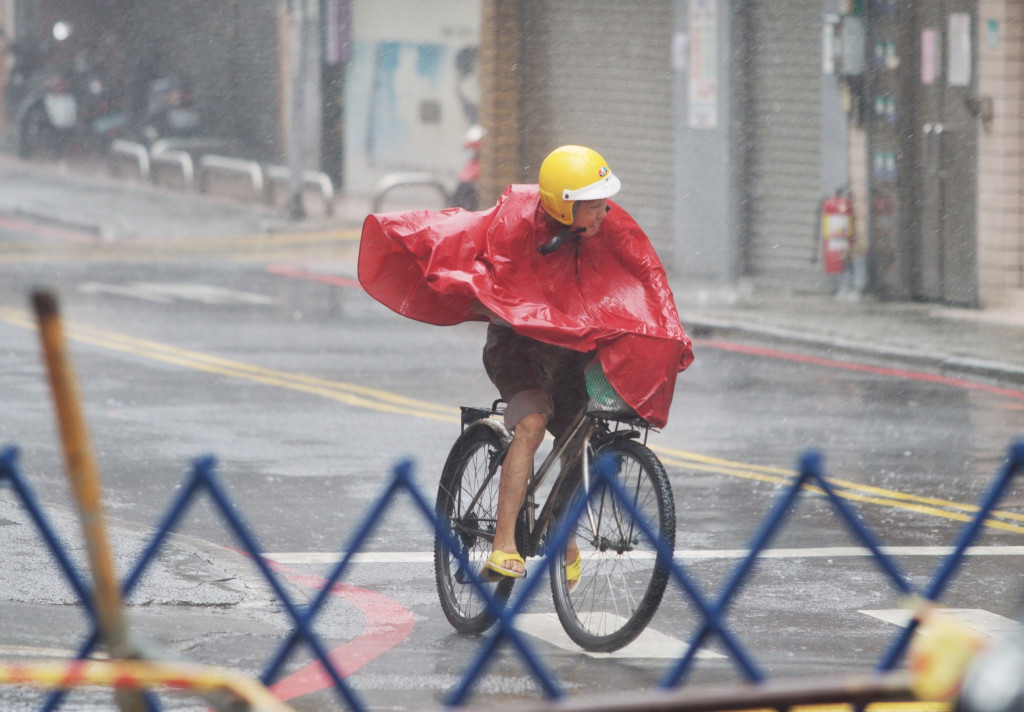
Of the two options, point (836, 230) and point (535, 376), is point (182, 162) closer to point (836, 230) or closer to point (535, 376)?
point (836, 230)

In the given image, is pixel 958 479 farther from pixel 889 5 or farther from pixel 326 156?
pixel 326 156

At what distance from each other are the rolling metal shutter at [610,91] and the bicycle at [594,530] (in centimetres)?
1578

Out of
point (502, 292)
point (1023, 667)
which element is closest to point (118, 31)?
point (502, 292)

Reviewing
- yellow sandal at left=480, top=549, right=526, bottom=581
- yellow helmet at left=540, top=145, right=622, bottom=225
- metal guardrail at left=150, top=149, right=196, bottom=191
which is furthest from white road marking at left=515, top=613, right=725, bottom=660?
metal guardrail at left=150, top=149, right=196, bottom=191

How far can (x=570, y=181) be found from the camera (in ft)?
21.3

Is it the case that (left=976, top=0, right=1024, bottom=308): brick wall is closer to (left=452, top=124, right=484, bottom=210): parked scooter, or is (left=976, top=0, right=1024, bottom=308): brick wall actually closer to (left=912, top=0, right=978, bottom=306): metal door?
(left=912, top=0, right=978, bottom=306): metal door

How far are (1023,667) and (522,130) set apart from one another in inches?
907

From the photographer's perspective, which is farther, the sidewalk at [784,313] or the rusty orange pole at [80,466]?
the sidewalk at [784,313]

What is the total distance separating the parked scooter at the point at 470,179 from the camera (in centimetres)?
2419

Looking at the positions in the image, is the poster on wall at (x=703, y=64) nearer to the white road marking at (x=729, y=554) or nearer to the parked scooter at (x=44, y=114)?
the white road marking at (x=729, y=554)

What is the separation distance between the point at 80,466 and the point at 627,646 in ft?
11.6

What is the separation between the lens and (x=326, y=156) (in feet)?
99.0

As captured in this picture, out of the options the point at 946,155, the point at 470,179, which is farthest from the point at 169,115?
the point at 946,155

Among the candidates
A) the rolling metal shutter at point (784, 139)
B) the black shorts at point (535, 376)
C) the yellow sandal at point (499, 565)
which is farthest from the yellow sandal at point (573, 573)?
the rolling metal shutter at point (784, 139)
